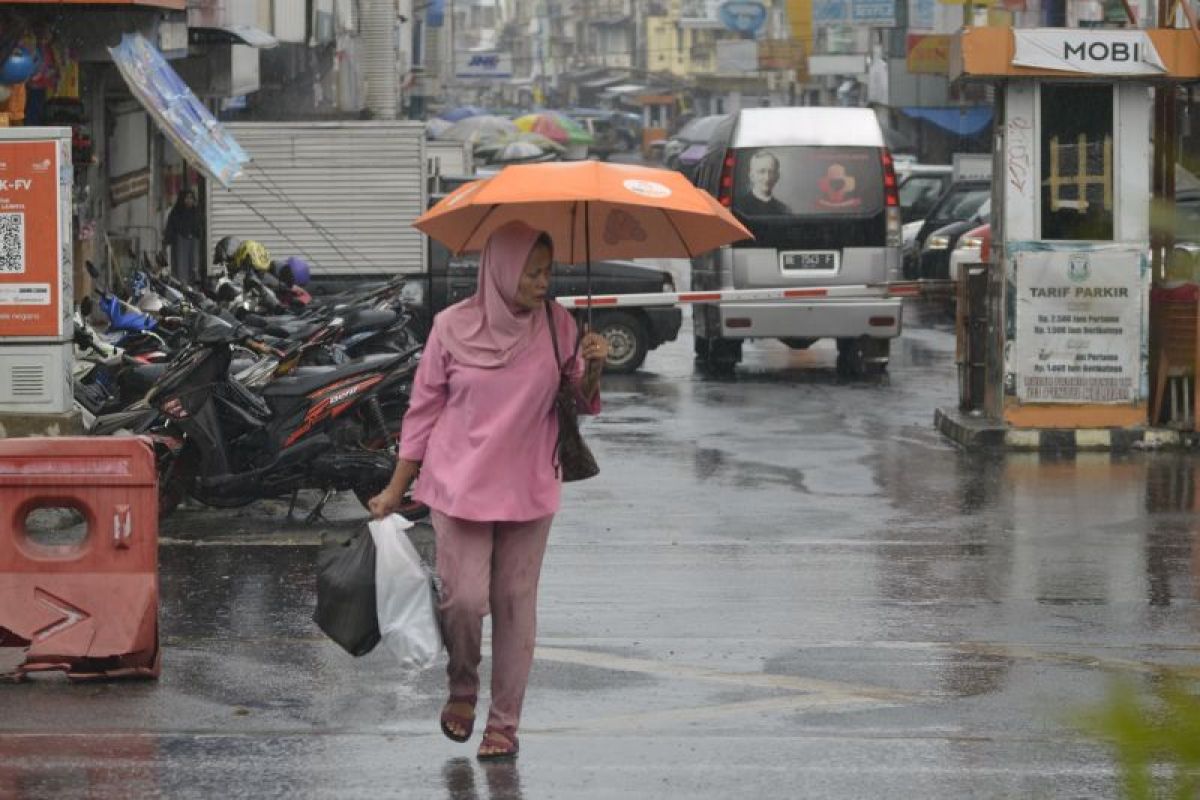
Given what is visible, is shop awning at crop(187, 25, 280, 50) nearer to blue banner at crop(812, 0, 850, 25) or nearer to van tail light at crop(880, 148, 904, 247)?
van tail light at crop(880, 148, 904, 247)

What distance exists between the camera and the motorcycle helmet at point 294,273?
17.5 metres

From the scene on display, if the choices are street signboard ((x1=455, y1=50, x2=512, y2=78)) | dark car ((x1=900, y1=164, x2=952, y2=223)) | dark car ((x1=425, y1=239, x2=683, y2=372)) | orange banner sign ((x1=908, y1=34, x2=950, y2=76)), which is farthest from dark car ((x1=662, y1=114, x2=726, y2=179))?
street signboard ((x1=455, y1=50, x2=512, y2=78))

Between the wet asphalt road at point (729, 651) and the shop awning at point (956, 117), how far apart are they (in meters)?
43.3

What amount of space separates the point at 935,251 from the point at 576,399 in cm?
2298

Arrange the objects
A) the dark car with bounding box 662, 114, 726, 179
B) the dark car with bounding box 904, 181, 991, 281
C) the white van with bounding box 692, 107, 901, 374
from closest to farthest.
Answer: the white van with bounding box 692, 107, 901, 374, the dark car with bounding box 904, 181, 991, 281, the dark car with bounding box 662, 114, 726, 179

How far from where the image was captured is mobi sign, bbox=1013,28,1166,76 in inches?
540

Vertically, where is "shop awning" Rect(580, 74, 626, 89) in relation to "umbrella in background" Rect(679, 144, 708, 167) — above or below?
above

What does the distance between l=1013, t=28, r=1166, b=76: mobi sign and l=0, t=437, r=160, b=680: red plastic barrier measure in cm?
844

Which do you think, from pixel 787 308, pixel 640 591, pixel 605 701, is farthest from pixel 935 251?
pixel 605 701

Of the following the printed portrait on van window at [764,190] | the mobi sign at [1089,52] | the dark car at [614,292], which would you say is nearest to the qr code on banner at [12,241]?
the mobi sign at [1089,52]

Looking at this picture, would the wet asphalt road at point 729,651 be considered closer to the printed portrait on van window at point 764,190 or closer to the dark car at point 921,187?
the printed portrait on van window at point 764,190

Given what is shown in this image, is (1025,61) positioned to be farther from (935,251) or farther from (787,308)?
(935,251)

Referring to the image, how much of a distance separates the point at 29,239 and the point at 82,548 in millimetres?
4286

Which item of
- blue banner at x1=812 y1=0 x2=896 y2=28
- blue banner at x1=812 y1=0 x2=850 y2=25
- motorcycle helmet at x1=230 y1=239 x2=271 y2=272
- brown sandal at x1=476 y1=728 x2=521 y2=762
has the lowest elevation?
brown sandal at x1=476 y1=728 x2=521 y2=762
